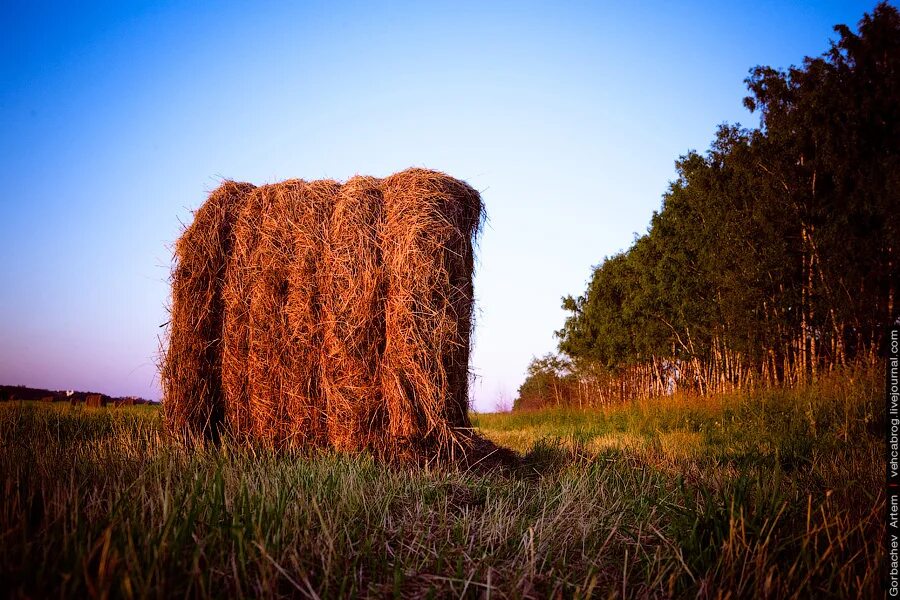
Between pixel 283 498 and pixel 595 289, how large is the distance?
24.5 m

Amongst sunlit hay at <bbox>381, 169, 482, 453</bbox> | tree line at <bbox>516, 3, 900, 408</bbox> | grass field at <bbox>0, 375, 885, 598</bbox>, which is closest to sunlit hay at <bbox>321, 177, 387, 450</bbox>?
sunlit hay at <bbox>381, 169, 482, 453</bbox>

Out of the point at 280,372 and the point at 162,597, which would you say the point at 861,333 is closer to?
the point at 280,372

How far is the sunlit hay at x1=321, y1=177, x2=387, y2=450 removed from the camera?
16.4 ft

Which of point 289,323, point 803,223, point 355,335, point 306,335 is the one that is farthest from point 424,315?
point 803,223

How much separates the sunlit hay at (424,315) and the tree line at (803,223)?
7.46 meters

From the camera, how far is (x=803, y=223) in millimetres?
11898

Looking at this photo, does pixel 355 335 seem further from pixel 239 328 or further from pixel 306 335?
pixel 239 328

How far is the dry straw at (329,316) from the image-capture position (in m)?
4.97

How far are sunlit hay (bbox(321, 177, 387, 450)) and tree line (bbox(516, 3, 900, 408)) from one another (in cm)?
816

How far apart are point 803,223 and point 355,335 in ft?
39.2

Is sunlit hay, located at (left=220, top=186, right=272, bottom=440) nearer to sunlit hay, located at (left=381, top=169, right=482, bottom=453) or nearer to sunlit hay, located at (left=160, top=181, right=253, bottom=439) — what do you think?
sunlit hay, located at (left=160, top=181, right=253, bottom=439)

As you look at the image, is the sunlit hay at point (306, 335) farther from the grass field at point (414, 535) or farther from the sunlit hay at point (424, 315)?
the grass field at point (414, 535)

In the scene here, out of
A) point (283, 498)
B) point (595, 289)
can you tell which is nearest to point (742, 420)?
point (283, 498)

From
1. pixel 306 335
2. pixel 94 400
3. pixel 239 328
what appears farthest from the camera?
pixel 94 400
